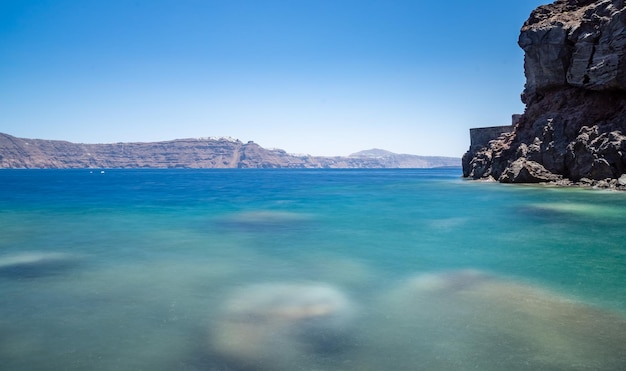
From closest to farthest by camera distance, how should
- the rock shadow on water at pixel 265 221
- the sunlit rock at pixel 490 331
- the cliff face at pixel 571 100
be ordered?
Answer: the sunlit rock at pixel 490 331 < the rock shadow on water at pixel 265 221 < the cliff face at pixel 571 100

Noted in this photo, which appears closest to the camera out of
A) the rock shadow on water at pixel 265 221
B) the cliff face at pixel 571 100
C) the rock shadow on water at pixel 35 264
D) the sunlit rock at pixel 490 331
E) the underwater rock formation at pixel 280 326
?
the sunlit rock at pixel 490 331

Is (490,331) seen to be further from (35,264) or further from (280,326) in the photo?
(35,264)

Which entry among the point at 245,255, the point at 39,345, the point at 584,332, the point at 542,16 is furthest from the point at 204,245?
the point at 542,16

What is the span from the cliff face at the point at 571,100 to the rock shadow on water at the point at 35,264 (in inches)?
1303

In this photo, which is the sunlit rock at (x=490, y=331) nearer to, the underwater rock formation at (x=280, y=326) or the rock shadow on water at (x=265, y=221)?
the underwater rock formation at (x=280, y=326)

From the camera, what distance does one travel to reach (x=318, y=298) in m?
7.91

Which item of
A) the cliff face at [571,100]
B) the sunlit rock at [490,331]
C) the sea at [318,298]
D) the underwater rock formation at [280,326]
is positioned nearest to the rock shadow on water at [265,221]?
the sea at [318,298]

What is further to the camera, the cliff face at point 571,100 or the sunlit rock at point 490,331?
the cliff face at point 571,100

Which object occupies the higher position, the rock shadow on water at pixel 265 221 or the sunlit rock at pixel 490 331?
the sunlit rock at pixel 490 331

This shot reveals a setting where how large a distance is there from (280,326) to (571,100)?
4001cm

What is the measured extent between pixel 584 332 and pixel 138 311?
7.36m

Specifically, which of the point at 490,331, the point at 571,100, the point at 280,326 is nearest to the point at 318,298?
the point at 280,326

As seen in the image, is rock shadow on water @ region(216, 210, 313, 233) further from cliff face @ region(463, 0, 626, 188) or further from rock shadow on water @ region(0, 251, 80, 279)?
cliff face @ region(463, 0, 626, 188)

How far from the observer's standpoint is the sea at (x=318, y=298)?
539 centimetres
